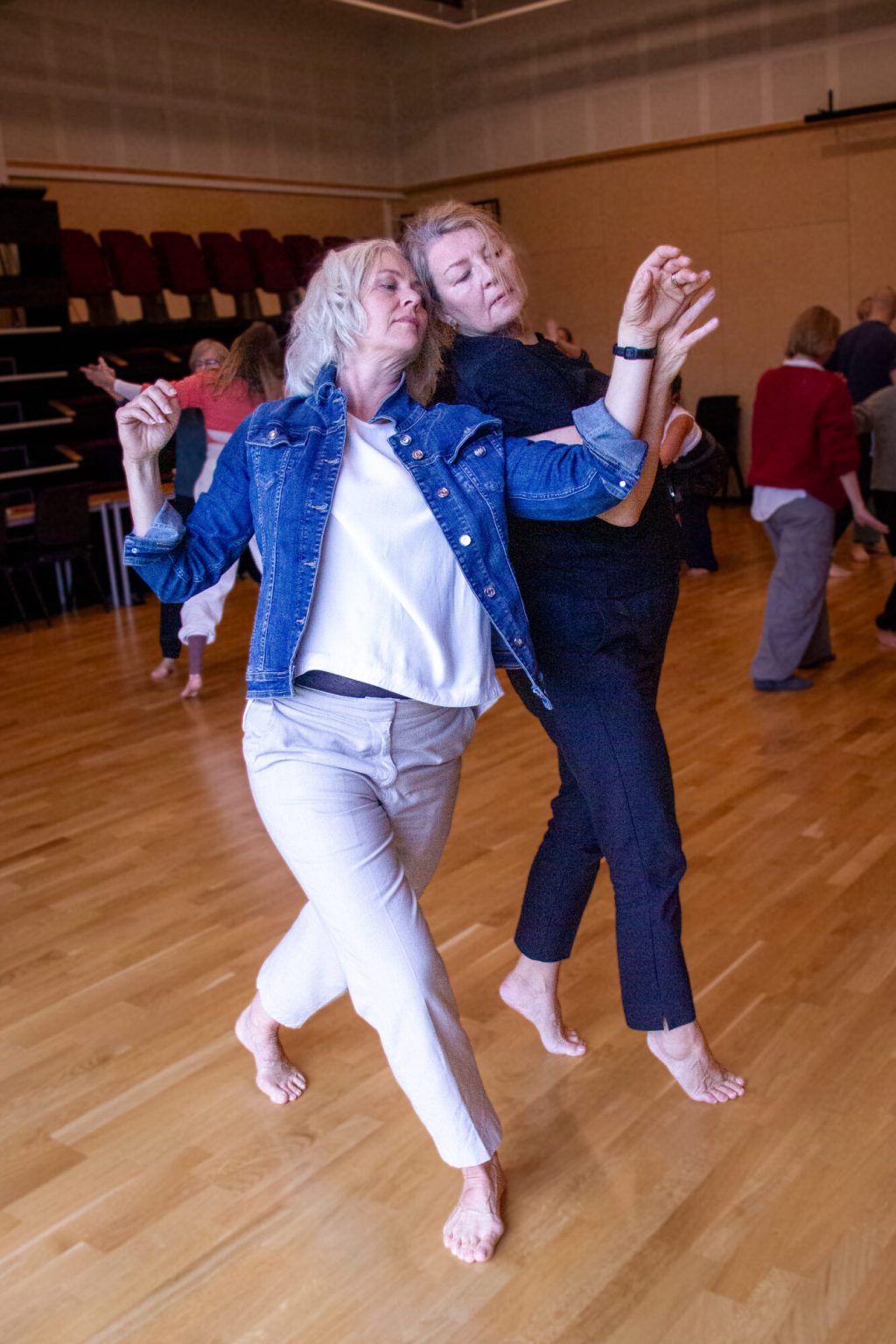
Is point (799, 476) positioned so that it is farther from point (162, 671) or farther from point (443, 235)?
point (443, 235)

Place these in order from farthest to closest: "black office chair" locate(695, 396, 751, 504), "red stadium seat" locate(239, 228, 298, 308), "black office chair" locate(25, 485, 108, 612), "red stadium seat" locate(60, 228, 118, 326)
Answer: "black office chair" locate(695, 396, 751, 504)
"red stadium seat" locate(239, 228, 298, 308)
"red stadium seat" locate(60, 228, 118, 326)
"black office chair" locate(25, 485, 108, 612)

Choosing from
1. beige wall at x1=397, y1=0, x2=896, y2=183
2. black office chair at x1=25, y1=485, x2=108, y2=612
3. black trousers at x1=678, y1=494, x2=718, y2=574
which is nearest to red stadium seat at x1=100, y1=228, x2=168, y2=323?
black office chair at x1=25, y1=485, x2=108, y2=612

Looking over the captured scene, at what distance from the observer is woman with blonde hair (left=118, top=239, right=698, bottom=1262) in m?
1.83

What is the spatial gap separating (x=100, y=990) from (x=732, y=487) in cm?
948

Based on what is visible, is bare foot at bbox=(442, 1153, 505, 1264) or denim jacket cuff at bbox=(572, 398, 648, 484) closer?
denim jacket cuff at bbox=(572, 398, 648, 484)

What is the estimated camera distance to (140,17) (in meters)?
10.9

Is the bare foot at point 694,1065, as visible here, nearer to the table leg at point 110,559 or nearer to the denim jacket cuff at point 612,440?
the denim jacket cuff at point 612,440

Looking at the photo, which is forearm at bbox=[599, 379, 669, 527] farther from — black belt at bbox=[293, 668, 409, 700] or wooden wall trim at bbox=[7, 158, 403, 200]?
wooden wall trim at bbox=[7, 158, 403, 200]

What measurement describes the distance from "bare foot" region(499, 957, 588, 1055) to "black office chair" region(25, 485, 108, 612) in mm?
6048

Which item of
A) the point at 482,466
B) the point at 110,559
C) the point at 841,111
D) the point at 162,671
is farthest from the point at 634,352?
the point at 841,111

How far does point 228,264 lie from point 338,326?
31.2 feet

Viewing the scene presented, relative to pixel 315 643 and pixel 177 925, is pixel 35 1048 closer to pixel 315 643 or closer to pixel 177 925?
pixel 177 925

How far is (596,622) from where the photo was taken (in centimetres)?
204

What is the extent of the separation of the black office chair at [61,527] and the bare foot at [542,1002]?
605 centimetres
